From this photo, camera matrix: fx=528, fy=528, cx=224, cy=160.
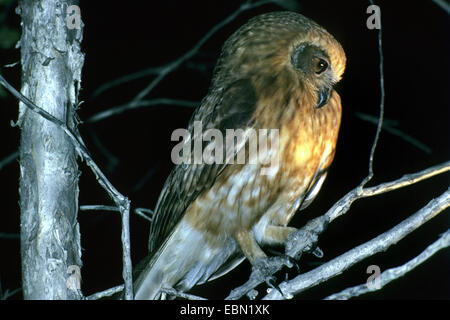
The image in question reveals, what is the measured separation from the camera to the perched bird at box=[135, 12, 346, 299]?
241 cm

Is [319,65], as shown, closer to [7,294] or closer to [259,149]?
[259,149]

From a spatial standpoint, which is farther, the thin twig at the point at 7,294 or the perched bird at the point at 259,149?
the perched bird at the point at 259,149

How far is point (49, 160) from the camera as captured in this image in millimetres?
1813

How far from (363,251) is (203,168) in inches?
37.4

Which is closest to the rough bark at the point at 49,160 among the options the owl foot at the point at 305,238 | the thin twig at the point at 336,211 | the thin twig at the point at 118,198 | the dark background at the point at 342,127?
the thin twig at the point at 118,198

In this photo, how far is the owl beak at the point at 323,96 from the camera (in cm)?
255

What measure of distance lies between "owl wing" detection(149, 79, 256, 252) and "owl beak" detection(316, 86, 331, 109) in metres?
0.33

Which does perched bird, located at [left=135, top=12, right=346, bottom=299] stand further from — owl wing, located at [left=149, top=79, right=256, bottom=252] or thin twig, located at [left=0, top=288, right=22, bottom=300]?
thin twig, located at [left=0, top=288, right=22, bottom=300]

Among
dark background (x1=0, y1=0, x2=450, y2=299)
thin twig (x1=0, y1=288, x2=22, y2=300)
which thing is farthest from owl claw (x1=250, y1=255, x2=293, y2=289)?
dark background (x1=0, y1=0, x2=450, y2=299)

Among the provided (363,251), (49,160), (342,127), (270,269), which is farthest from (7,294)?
(342,127)

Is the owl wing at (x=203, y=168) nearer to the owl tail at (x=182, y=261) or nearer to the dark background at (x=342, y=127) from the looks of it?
the owl tail at (x=182, y=261)
